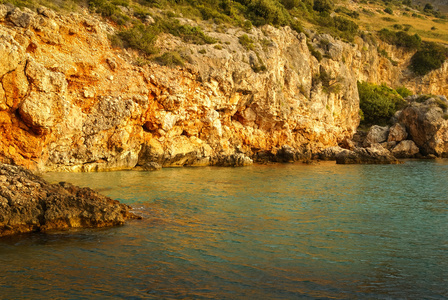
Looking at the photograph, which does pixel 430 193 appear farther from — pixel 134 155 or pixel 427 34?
pixel 427 34

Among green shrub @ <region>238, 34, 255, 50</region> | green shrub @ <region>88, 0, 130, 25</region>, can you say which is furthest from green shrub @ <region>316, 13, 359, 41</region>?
green shrub @ <region>88, 0, 130, 25</region>

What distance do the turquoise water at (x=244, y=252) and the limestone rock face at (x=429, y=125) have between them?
30982 millimetres

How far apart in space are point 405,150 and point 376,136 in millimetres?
3907

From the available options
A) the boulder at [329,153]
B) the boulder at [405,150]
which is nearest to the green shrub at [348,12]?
the boulder at [405,150]

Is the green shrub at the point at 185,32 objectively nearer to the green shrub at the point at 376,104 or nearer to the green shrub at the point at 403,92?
the green shrub at the point at 376,104

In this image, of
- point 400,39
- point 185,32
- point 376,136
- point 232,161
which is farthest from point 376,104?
point 185,32

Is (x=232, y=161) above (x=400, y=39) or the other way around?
the other way around

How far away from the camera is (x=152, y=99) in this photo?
2686cm

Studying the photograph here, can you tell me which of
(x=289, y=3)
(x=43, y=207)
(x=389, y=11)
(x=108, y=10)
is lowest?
(x=43, y=207)

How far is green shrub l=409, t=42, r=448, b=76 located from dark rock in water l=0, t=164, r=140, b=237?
63716mm

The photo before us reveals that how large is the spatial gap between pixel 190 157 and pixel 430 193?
16.5 meters

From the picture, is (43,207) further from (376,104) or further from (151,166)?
(376,104)

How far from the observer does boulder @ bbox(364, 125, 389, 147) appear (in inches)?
1829

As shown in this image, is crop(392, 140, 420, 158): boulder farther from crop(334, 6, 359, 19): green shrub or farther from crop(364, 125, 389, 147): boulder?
crop(334, 6, 359, 19): green shrub
